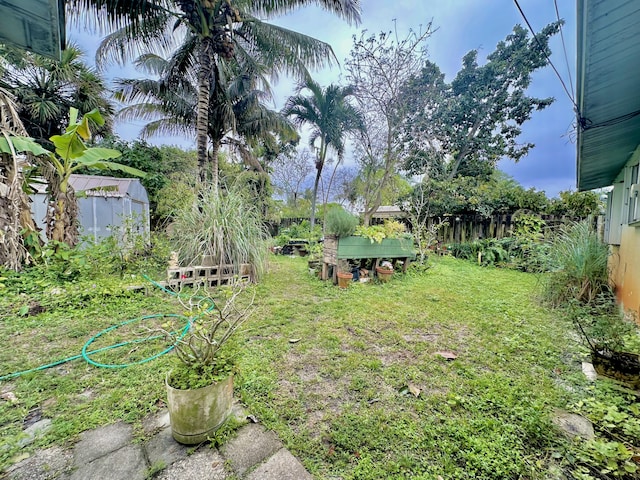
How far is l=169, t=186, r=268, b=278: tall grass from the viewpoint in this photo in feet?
15.2

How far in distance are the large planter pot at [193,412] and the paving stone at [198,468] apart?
0.30ft

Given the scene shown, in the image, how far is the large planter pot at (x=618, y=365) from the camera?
1922 mm

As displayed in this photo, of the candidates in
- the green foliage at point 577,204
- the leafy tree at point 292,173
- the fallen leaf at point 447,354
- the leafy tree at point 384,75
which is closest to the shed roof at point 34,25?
the fallen leaf at point 447,354

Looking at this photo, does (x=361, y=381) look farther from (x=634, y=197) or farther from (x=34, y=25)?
(x=634, y=197)

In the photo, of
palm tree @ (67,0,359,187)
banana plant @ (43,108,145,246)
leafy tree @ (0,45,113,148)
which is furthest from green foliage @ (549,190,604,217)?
leafy tree @ (0,45,113,148)

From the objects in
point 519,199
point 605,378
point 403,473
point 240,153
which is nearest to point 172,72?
point 240,153

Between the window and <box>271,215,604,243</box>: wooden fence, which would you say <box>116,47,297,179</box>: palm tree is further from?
the window

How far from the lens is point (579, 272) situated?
3.73m

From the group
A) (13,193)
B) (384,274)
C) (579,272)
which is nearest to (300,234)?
(384,274)

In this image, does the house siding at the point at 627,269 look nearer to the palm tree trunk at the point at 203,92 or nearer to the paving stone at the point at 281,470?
the paving stone at the point at 281,470

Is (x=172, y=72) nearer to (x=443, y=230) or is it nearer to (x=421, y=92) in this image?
(x=421, y=92)

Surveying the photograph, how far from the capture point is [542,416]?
170cm

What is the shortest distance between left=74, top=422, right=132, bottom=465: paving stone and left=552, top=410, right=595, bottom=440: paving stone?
8.67 ft

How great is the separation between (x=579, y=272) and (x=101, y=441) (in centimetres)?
553
